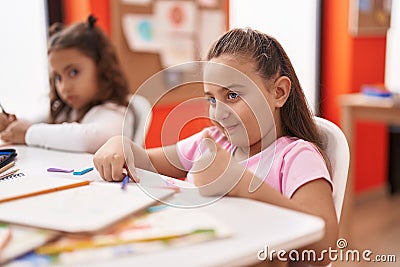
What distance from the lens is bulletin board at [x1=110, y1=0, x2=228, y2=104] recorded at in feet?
8.13

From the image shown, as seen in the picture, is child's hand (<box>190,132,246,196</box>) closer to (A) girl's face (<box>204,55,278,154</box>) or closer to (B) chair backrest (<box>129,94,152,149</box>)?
(A) girl's face (<box>204,55,278,154</box>)

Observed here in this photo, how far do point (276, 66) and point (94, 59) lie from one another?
2.49ft

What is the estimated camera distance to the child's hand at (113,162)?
35.0 inches

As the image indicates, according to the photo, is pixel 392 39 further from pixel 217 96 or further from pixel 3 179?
pixel 3 179

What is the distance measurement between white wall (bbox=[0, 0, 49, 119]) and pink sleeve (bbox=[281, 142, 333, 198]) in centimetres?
149

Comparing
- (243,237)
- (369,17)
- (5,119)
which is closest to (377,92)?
(369,17)

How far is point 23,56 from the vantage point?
227 centimetres

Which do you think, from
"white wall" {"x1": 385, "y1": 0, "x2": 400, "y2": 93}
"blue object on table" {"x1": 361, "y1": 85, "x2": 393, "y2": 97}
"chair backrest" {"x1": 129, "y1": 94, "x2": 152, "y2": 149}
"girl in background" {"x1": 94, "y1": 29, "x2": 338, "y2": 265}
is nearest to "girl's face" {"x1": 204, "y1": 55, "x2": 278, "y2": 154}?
"girl in background" {"x1": 94, "y1": 29, "x2": 338, "y2": 265}

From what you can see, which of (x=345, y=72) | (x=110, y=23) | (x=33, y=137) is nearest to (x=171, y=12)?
(x=110, y=23)

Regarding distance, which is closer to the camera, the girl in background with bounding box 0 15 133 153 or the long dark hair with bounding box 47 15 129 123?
the girl in background with bounding box 0 15 133 153

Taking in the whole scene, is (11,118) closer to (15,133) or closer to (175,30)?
(15,133)

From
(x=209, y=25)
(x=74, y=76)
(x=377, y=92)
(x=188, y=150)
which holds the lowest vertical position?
(x=377, y=92)

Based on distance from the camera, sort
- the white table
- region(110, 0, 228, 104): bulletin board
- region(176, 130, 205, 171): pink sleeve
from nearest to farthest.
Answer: the white table → region(176, 130, 205, 171): pink sleeve → region(110, 0, 228, 104): bulletin board

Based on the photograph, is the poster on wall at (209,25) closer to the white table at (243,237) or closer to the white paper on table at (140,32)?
the white paper on table at (140,32)
